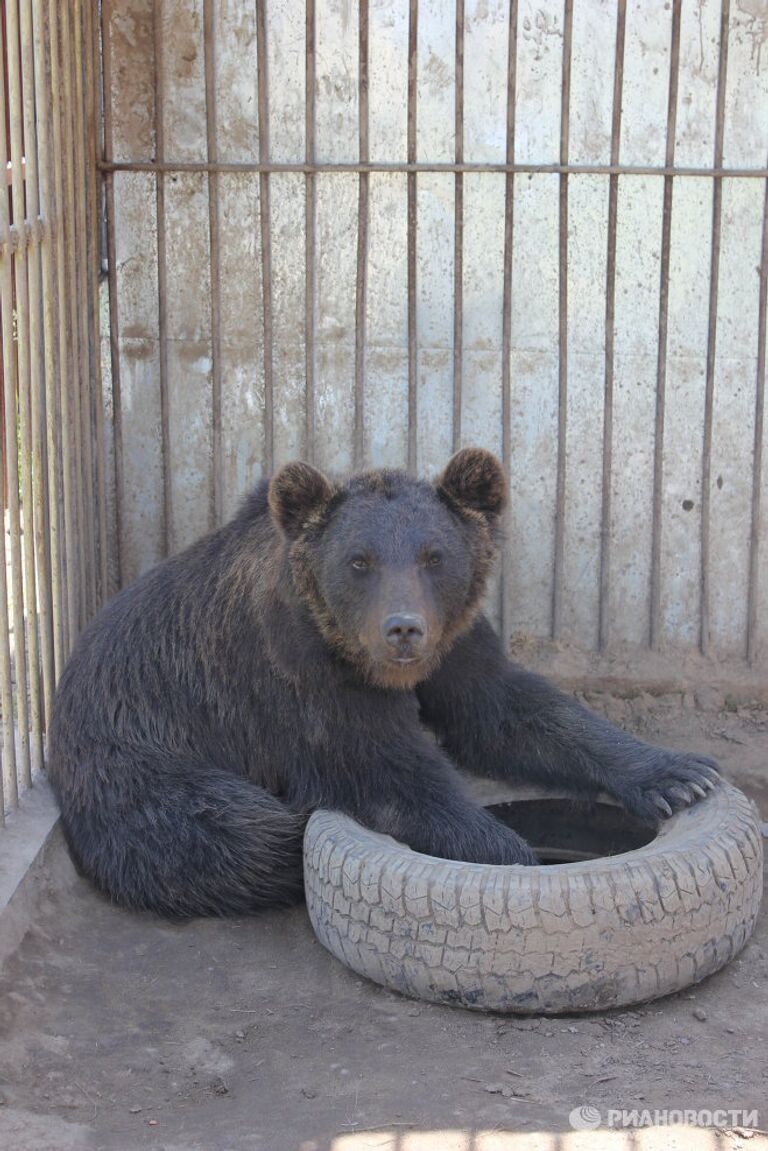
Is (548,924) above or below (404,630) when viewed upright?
below

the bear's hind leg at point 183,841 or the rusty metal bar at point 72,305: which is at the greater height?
the rusty metal bar at point 72,305

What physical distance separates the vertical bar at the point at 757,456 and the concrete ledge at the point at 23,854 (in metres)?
3.70

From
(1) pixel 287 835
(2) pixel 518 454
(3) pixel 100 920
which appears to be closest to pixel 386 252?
(2) pixel 518 454

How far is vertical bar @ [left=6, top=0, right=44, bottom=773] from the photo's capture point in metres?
5.64

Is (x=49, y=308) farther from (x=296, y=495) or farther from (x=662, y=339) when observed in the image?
(x=662, y=339)

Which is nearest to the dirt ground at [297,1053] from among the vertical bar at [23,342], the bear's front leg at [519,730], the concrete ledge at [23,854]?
the concrete ledge at [23,854]

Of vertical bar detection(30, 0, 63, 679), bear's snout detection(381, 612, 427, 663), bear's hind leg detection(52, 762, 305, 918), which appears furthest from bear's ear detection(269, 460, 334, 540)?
vertical bar detection(30, 0, 63, 679)

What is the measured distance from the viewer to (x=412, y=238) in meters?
6.96

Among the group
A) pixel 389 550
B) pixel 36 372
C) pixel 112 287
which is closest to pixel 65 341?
pixel 36 372

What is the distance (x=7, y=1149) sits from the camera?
3844 millimetres

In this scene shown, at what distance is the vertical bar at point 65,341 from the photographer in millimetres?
6215

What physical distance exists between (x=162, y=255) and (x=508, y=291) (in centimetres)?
182

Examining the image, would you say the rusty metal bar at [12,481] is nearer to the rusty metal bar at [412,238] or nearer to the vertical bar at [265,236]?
the vertical bar at [265,236]

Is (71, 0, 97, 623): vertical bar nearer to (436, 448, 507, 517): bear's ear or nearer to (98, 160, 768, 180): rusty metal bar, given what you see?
(98, 160, 768, 180): rusty metal bar
